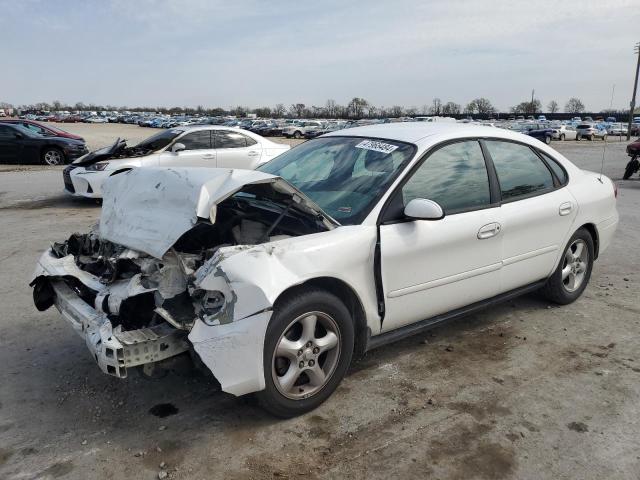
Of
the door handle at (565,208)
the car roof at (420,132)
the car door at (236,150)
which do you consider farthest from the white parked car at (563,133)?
the car roof at (420,132)

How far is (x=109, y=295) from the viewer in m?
3.00

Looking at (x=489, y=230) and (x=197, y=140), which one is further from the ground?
(x=197, y=140)

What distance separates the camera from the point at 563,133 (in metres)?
45.3

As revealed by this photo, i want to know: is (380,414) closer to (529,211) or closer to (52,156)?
(529,211)

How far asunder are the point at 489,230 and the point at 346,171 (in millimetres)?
1122

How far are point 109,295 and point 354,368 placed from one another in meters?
1.70

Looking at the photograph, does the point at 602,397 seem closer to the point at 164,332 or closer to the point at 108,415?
the point at 164,332

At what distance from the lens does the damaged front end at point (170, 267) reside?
268 cm

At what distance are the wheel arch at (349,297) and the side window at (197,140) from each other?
780 cm

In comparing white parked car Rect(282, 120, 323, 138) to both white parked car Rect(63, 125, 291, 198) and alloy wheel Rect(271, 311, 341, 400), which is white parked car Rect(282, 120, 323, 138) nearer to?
white parked car Rect(63, 125, 291, 198)

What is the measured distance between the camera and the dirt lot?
2695 mm

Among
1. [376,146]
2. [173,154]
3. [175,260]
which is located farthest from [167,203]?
[173,154]

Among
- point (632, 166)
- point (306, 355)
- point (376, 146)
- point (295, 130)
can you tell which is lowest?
point (295, 130)

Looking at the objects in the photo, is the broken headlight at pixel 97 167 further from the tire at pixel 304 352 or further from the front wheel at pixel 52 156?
the front wheel at pixel 52 156
